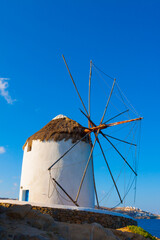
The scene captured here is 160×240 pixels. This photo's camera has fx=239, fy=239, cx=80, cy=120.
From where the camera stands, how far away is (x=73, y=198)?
1271cm

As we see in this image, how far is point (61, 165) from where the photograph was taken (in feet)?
42.8

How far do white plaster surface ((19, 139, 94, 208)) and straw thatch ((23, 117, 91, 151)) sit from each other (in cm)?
27

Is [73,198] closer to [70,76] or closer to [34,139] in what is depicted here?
[34,139]

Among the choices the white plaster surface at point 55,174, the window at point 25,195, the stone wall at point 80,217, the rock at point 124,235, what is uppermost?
the white plaster surface at point 55,174

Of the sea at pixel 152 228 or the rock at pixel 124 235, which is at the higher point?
the rock at pixel 124 235

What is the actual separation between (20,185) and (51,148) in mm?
3032

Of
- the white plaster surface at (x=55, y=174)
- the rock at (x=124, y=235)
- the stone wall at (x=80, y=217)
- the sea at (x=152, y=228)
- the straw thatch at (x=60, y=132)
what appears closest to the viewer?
the rock at (x=124, y=235)

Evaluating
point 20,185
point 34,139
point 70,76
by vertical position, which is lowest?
point 20,185

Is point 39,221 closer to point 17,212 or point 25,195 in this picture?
point 17,212

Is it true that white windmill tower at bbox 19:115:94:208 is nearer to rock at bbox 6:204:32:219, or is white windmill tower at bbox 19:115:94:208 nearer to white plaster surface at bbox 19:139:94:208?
white plaster surface at bbox 19:139:94:208

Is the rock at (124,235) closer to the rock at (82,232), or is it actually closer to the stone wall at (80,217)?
the rock at (82,232)

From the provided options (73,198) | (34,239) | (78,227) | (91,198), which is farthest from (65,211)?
(34,239)

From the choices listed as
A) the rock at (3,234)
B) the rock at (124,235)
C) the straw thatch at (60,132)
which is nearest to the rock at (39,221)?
the rock at (3,234)

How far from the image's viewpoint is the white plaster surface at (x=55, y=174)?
12.5 m
